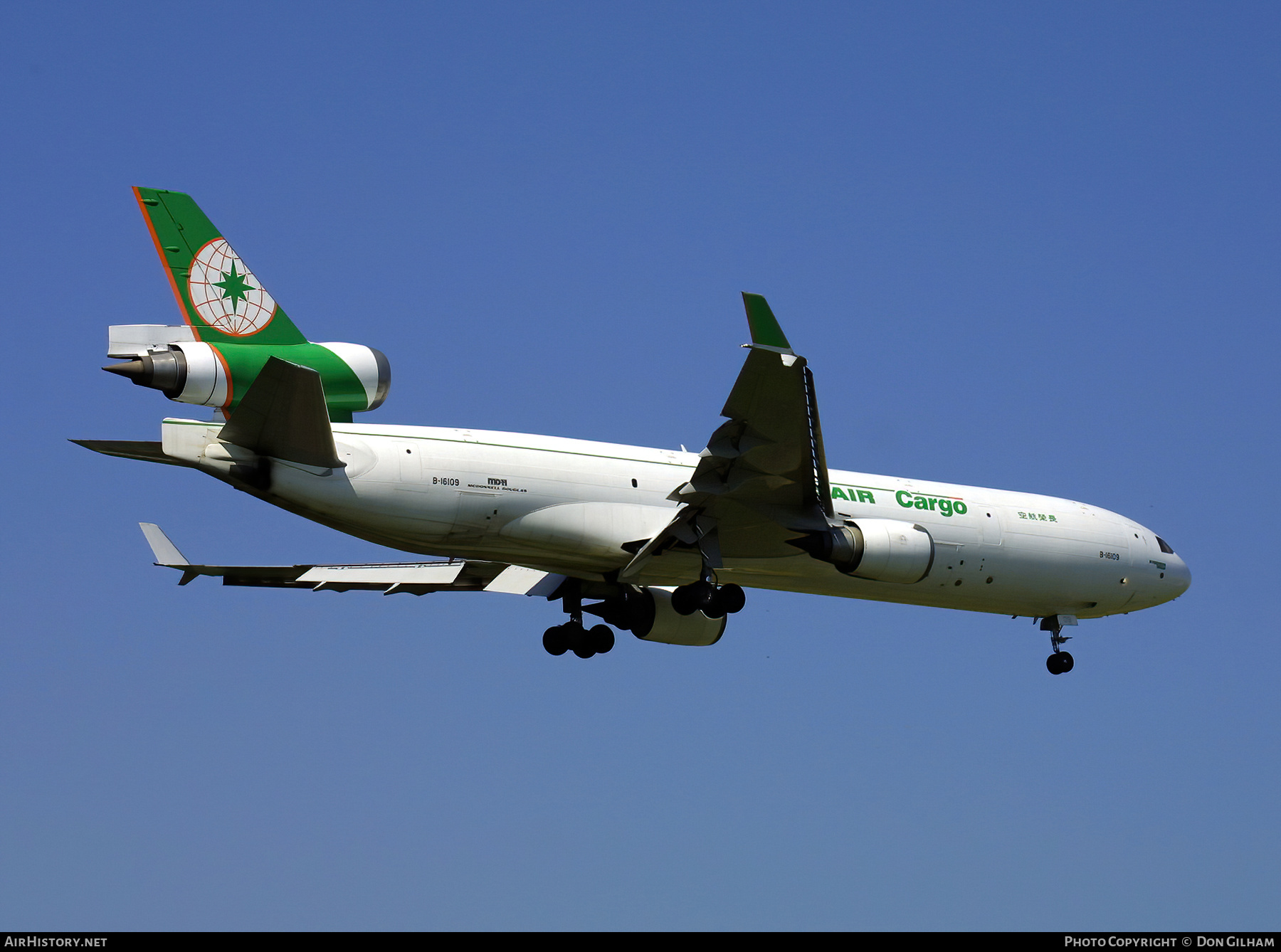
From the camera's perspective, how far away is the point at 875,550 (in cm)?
2334

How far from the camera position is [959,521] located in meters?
26.0

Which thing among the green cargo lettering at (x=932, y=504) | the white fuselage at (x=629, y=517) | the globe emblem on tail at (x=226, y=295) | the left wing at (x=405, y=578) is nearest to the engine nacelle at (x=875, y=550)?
the white fuselage at (x=629, y=517)

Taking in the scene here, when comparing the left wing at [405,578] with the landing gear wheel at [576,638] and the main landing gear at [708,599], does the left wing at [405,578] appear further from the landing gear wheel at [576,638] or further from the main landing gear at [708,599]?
the main landing gear at [708,599]

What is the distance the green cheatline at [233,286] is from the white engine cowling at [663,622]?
9772 mm

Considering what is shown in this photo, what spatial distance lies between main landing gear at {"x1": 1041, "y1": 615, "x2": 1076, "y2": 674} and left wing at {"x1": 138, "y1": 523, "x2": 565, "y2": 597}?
31.4ft

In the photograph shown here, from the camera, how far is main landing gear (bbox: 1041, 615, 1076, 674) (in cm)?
2814

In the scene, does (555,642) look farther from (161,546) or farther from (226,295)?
(226,295)

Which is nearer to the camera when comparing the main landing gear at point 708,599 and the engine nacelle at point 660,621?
the main landing gear at point 708,599

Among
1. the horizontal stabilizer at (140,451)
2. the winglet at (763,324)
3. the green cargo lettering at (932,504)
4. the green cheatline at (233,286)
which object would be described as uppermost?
the green cargo lettering at (932,504)

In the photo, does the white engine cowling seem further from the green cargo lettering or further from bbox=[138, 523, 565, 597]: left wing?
the green cargo lettering

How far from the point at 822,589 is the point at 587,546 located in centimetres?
520

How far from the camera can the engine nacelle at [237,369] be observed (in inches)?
788

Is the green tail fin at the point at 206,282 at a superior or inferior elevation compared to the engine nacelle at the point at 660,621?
superior
